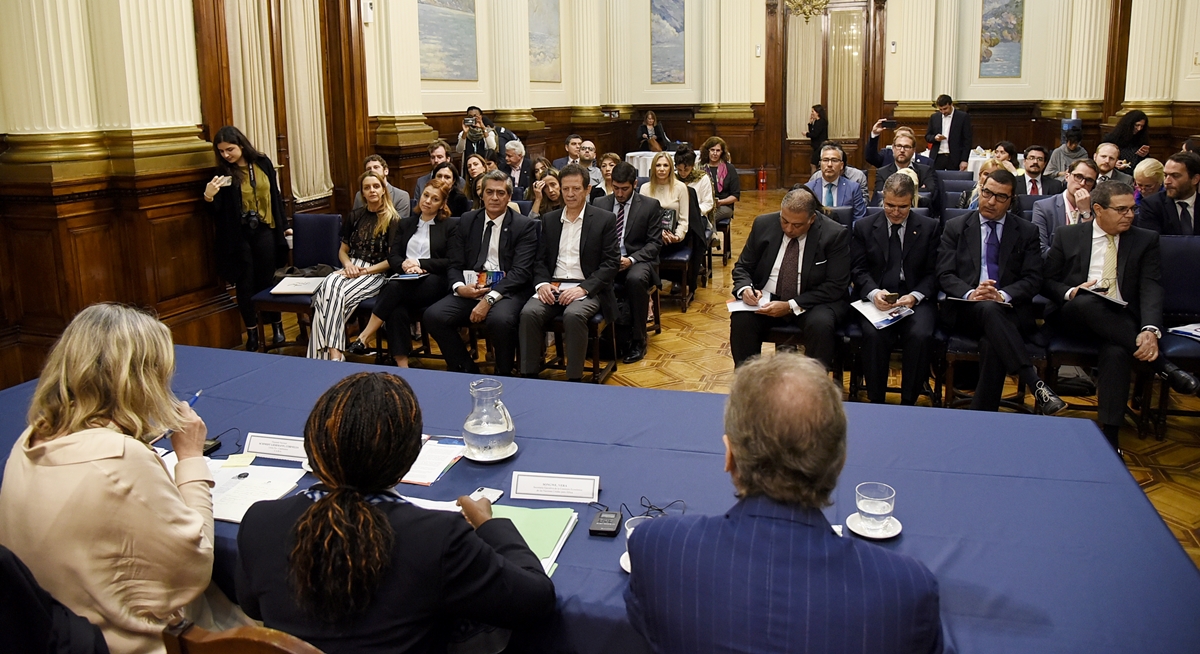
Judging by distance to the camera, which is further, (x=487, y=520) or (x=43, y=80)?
(x=43, y=80)

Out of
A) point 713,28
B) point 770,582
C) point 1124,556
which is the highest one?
point 713,28

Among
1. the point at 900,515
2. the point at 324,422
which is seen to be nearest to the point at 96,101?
the point at 324,422

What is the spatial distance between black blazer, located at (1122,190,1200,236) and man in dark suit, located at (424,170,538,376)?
12.2 ft

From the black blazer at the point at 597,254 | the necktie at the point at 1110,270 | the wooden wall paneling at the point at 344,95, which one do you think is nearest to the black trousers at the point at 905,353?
the necktie at the point at 1110,270

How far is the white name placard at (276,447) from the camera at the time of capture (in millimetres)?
2883

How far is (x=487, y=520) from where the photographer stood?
6.98 feet

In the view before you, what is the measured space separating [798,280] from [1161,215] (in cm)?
232

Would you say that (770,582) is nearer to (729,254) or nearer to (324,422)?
(324,422)

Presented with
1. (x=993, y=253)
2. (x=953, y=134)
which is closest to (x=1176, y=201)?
(x=993, y=253)

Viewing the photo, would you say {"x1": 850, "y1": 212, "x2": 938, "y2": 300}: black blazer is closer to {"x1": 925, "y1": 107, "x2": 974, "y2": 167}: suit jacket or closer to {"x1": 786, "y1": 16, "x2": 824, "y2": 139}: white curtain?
{"x1": 925, "y1": 107, "x2": 974, "y2": 167}: suit jacket

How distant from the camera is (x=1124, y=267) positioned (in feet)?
15.9

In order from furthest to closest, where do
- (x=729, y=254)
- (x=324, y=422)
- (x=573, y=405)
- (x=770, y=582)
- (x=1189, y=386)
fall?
(x=729, y=254), (x=1189, y=386), (x=573, y=405), (x=324, y=422), (x=770, y=582)

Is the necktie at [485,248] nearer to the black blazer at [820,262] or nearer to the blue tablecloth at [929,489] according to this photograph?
the black blazer at [820,262]

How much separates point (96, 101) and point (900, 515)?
219 inches
